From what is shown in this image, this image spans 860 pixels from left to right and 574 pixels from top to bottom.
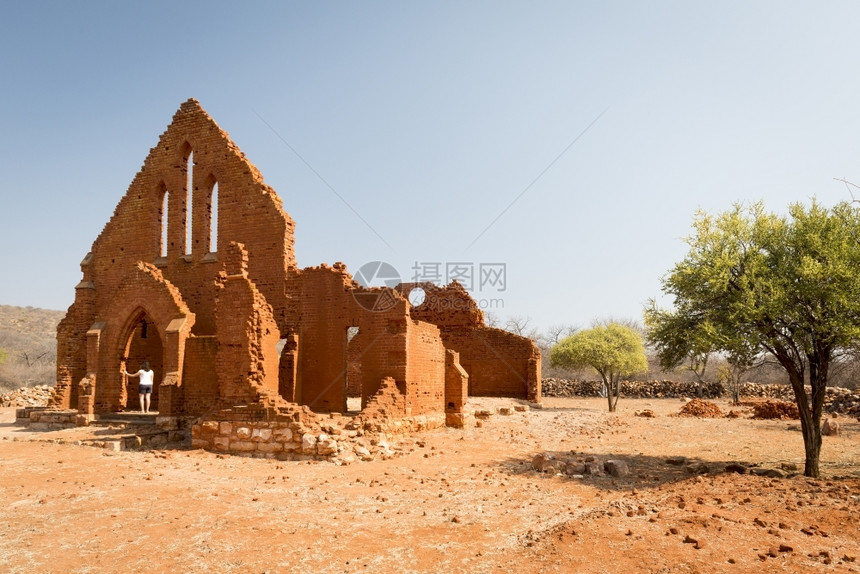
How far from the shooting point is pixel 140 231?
19.4 metres

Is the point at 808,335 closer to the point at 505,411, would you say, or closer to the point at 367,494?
the point at 367,494

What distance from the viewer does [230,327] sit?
13.1m

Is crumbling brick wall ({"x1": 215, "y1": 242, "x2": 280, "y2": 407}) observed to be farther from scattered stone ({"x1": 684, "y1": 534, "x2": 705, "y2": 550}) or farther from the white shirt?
scattered stone ({"x1": 684, "y1": 534, "x2": 705, "y2": 550})

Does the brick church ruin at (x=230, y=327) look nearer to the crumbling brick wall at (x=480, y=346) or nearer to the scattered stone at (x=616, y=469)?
the scattered stone at (x=616, y=469)

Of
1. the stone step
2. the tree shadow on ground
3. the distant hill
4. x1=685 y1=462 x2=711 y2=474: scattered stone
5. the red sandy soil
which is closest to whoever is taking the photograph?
the red sandy soil

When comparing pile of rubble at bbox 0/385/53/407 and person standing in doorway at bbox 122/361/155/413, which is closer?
person standing in doorway at bbox 122/361/155/413

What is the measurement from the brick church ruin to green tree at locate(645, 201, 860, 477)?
7.36 metres

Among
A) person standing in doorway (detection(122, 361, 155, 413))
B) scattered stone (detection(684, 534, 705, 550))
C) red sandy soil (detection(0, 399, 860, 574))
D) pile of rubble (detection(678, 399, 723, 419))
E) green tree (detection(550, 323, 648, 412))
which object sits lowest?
pile of rubble (detection(678, 399, 723, 419))

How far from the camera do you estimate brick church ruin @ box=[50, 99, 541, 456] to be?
504 inches

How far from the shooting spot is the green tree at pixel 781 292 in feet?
33.0

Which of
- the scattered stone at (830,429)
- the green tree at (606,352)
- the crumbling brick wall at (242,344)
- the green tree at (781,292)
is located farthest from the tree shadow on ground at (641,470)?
the green tree at (606,352)

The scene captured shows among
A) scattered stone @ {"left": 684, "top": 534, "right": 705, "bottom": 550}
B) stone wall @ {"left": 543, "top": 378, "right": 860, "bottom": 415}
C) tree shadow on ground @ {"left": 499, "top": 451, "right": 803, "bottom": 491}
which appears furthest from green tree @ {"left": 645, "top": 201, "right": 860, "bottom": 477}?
stone wall @ {"left": 543, "top": 378, "right": 860, "bottom": 415}

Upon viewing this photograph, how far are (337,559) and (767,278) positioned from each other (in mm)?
9441

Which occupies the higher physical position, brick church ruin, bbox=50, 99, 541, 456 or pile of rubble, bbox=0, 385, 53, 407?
brick church ruin, bbox=50, 99, 541, 456
